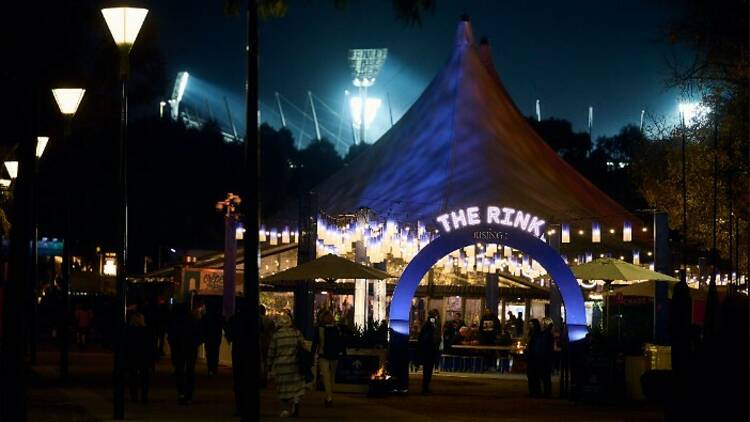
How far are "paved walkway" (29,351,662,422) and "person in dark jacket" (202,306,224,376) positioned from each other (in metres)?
0.46

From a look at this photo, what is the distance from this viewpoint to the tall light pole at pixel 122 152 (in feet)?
58.2

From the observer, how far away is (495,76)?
152ft

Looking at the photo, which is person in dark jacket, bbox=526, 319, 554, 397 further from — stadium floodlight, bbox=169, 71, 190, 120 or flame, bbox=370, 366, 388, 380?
stadium floodlight, bbox=169, 71, 190, 120

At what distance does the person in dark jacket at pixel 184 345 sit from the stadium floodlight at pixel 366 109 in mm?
87723

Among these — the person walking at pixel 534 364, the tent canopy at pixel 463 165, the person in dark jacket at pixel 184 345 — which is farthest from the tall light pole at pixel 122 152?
the tent canopy at pixel 463 165

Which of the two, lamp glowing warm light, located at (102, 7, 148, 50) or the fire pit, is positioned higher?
lamp glowing warm light, located at (102, 7, 148, 50)

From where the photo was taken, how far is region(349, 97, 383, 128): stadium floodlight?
11238cm

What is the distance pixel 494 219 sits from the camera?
91.9 ft

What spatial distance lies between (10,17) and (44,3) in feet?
15.1

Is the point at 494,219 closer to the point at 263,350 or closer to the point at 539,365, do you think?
the point at 539,365

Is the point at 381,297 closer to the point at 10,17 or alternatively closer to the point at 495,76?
the point at 495,76

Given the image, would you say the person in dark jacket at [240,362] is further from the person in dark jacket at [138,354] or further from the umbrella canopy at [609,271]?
the umbrella canopy at [609,271]

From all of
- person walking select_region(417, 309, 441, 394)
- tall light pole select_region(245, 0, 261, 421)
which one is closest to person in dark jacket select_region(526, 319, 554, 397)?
person walking select_region(417, 309, 441, 394)

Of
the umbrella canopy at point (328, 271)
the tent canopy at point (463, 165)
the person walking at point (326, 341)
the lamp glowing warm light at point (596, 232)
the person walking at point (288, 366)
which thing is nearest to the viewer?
the person walking at point (288, 366)
